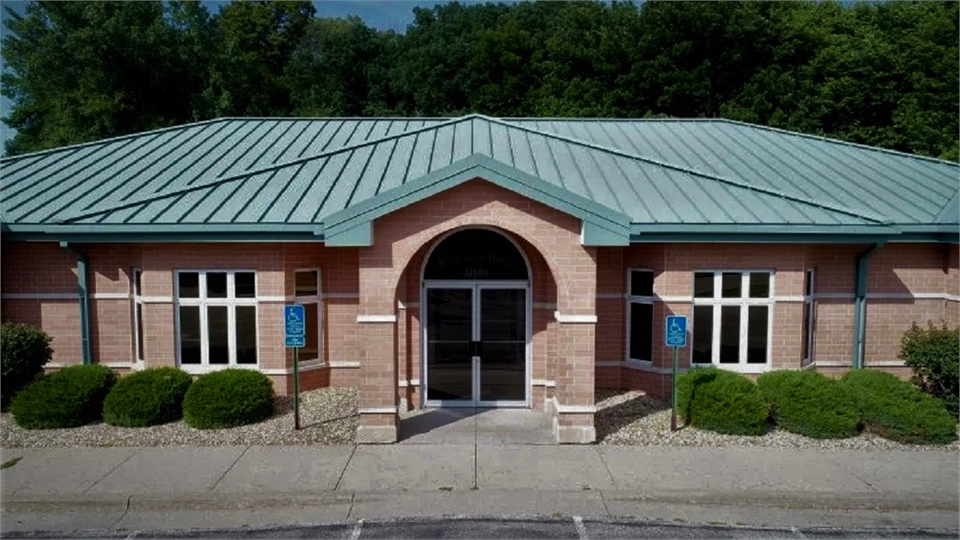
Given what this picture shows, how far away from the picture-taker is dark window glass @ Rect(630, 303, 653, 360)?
44.9 feet

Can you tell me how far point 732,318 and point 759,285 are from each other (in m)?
0.74

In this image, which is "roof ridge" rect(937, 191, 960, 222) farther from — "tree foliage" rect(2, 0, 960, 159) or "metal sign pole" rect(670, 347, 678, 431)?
"tree foliage" rect(2, 0, 960, 159)

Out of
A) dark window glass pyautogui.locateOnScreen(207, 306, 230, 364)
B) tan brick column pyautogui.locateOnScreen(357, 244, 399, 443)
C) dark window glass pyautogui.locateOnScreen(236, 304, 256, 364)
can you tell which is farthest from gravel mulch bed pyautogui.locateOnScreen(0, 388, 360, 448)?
dark window glass pyautogui.locateOnScreen(207, 306, 230, 364)

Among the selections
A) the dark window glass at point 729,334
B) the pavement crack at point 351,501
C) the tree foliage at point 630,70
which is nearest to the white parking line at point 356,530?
the pavement crack at point 351,501

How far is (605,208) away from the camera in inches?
417

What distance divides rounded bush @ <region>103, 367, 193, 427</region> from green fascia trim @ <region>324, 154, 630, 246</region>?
12.7ft

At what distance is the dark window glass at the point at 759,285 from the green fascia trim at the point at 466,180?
12.4 ft

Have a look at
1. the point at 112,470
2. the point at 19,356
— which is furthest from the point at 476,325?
the point at 19,356

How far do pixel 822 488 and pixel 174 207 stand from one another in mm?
10649

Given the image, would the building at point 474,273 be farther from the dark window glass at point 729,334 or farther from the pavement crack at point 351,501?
the pavement crack at point 351,501

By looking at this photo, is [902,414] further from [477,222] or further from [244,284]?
[244,284]

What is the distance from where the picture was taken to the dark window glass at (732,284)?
521 inches

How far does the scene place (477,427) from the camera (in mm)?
11859

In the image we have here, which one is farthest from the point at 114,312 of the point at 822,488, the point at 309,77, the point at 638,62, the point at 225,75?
the point at 309,77
